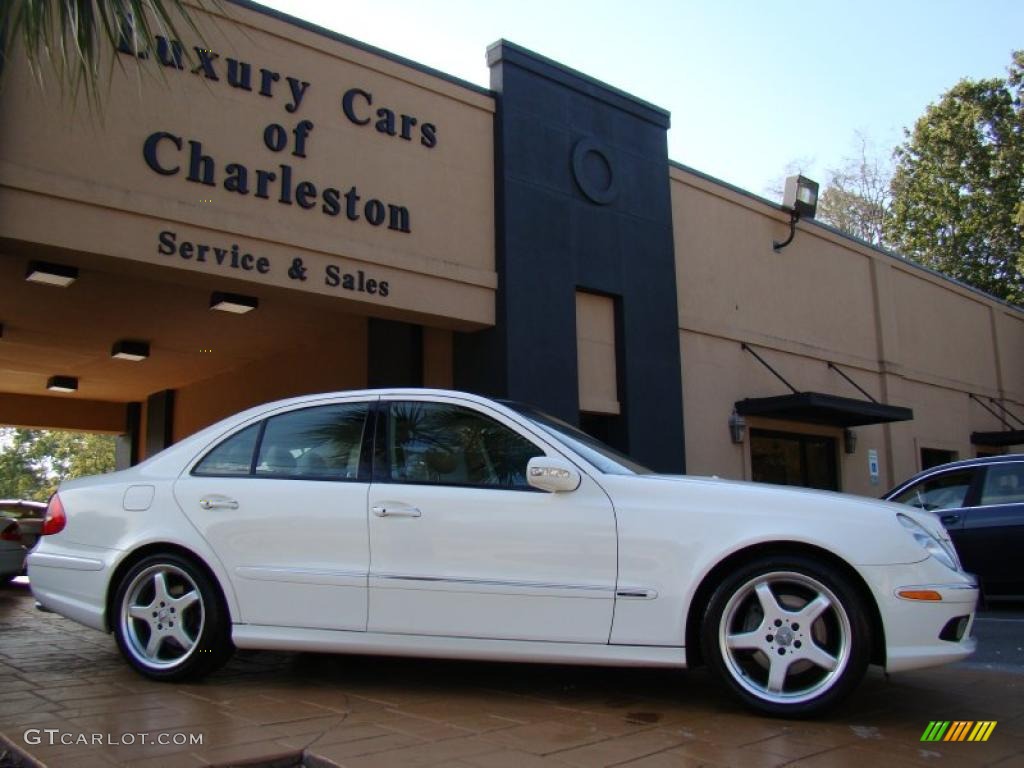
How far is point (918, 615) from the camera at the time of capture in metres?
3.98

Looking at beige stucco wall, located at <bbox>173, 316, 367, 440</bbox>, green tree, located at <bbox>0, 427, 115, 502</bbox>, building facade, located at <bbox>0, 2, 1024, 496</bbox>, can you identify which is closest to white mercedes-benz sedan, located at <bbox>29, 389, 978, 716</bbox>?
building facade, located at <bbox>0, 2, 1024, 496</bbox>

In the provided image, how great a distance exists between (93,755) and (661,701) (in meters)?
2.45

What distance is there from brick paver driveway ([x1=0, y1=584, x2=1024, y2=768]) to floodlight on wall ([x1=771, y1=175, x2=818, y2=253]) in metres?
10.3

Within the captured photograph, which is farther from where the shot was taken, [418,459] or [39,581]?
[39,581]

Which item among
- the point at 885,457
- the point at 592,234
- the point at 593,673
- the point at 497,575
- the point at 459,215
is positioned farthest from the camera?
the point at 885,457

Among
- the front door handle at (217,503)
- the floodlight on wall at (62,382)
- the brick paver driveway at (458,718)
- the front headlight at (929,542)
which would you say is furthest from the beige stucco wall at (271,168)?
the floodlight on wall at (62,382)

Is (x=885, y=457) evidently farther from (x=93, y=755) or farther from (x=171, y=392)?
(x=93, y=755)

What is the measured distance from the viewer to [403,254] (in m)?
9.41

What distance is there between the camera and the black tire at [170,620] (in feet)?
15.4

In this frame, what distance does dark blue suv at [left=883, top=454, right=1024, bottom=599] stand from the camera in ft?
28.1

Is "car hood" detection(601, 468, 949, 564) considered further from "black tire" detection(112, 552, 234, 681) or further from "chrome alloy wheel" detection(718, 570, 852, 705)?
"black tire" detection(112, 552, 234, 681)

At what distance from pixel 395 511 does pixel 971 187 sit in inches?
1062

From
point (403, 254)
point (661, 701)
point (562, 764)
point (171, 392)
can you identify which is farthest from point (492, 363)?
point (171, 392)

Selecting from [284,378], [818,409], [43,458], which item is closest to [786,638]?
[818,409]
